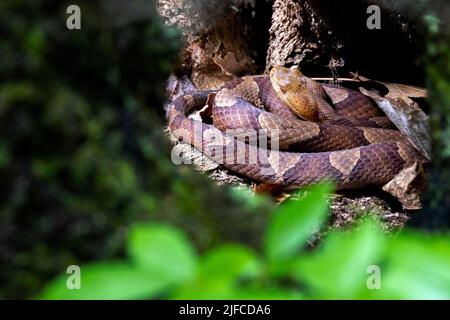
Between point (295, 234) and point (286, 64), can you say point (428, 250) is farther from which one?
point (286, 64)

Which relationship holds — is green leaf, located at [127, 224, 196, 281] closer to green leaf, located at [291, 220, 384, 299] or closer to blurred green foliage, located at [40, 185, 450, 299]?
blurred green foliage, located at [40, 185, 450, 299]

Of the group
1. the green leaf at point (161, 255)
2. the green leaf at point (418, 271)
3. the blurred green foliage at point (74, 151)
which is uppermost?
the blurred green foliage at point (74, 151)

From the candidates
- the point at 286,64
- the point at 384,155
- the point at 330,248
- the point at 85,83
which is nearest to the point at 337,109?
the point at 286,64

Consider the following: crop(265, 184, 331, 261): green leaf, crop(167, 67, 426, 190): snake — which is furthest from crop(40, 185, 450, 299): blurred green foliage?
crop(167, 67, 426, 190): snake

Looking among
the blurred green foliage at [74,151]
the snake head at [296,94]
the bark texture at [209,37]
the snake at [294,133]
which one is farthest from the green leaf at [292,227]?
the bark texture at [209,37]

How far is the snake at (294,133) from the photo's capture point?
11.6 ft

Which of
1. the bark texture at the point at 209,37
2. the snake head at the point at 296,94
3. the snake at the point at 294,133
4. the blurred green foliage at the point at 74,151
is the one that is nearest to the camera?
the blurred green foliage at the point at 74,151

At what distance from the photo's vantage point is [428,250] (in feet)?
2.27

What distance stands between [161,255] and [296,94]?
3.84 meters

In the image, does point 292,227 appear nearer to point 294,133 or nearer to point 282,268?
point 282,268

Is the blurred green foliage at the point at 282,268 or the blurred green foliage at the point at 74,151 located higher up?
the blurred green foliage at the point at 74,151

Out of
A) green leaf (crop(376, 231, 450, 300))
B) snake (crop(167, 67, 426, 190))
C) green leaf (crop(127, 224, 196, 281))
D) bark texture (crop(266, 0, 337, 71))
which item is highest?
bark texture (crop(266, 0, 337, 71))

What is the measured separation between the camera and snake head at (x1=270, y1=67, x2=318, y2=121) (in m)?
4.41

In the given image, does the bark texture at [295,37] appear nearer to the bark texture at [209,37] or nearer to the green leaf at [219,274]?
the bark texture at [209,37]
